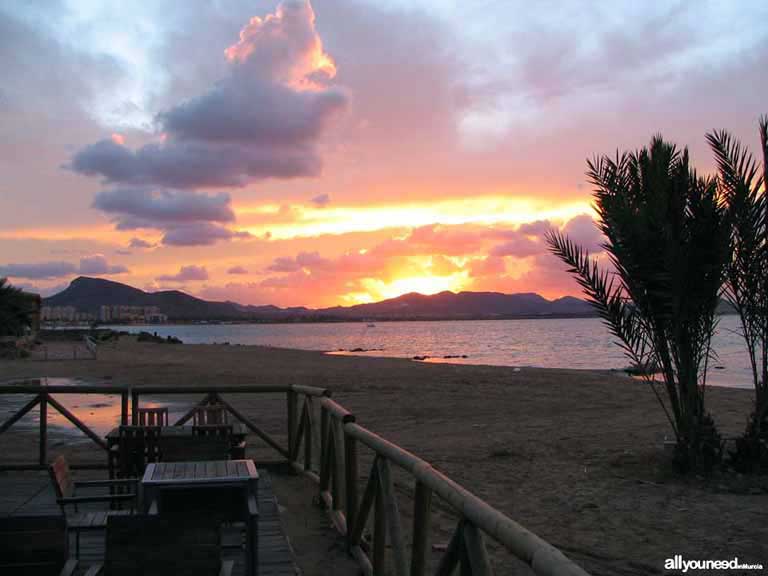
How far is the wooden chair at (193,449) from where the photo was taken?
5.70m

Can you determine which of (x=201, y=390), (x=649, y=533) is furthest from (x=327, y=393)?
(x=649, y=533)

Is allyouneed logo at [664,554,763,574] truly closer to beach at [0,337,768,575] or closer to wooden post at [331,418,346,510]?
beach at [0,337,768,575]

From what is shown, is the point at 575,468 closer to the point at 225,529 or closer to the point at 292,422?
the point at 292,422

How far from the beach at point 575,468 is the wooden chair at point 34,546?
7.46 ft

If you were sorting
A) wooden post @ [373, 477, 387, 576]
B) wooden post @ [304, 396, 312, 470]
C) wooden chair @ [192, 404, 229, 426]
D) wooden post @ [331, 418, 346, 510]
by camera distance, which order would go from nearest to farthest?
wooden post @ [373, 477, 387, 576] → wooden post @ [331, 418, 346, 510] → wooden post @ [304, 396, 312, 470] → wooden chair @ [192, 404, 229, 426]

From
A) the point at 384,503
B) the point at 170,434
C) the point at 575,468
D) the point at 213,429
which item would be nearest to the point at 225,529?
the point at 384,503

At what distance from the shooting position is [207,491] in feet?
14.6

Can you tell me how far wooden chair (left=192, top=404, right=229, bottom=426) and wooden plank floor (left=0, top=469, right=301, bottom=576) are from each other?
3.06 ft

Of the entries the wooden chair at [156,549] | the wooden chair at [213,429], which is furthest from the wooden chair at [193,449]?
the wooden chair at [156,549]

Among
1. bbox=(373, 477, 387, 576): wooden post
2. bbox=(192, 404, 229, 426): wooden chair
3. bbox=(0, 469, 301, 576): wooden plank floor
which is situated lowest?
bbox=(0, 469, 301, 576): wooden plank floor

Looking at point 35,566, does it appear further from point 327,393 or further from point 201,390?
point 201,390

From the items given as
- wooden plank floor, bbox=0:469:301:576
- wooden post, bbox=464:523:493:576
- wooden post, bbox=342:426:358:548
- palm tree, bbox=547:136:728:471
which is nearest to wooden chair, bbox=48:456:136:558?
wooden plank floor, bbox=0:469:301:576

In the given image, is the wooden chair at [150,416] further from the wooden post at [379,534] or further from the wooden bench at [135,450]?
the wooden post at [379,534]

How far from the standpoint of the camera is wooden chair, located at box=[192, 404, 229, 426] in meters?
8.13
